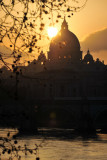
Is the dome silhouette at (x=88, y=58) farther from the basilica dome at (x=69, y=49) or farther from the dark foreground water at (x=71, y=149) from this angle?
the dark foreground water at (x=71, y=149)

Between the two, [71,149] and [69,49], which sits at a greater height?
[69,49]

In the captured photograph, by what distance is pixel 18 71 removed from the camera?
873 cm

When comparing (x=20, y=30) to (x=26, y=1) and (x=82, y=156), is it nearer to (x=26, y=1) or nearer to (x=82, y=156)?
(x=26, y=1)

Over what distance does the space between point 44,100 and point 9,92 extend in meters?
50.4

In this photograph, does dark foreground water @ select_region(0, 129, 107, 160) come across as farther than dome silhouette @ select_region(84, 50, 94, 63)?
No

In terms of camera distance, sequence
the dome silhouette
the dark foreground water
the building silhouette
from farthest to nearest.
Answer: the dome silhouette → the building silhouette → the dark foreground water

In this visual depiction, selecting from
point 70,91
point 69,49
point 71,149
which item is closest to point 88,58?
point 69,49

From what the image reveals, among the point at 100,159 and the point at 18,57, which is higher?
the point at 18,57

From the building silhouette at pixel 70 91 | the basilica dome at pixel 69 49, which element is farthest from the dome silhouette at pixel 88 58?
the basilica dome at pixel 69 49

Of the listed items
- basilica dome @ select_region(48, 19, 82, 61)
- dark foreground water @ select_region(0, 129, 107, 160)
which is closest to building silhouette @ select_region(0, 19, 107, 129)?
basilica dome @ select_region(48, 19, 82, 61)

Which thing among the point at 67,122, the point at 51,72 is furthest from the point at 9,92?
the point at 51,72

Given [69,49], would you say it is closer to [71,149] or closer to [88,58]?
[88,58]

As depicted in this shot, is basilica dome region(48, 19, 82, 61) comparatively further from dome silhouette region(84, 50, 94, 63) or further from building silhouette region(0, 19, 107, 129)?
dome silhouette region(84, 50, 94, 63)

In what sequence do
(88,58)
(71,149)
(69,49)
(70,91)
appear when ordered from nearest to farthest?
(71,149) → (70,91) → (69,49) → (88,58)
